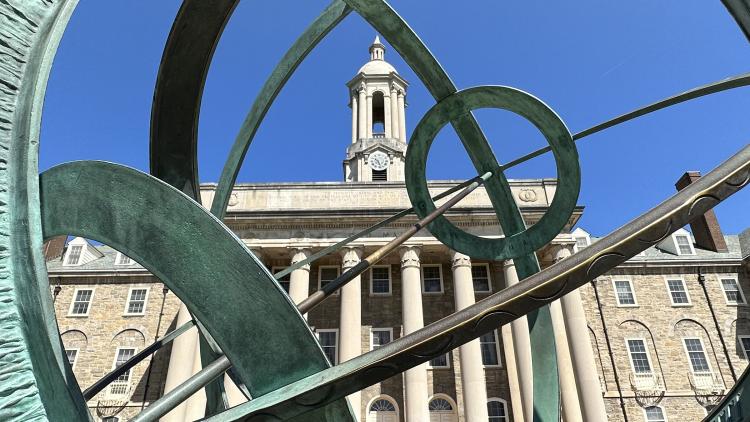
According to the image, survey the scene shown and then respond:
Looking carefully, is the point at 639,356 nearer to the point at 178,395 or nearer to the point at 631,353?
the point at 631,353

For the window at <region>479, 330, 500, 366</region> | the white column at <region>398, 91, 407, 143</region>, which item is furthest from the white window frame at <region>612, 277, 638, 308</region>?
the white column at <region>398, 91, 407, 143</region>

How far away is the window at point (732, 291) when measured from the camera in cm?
3266

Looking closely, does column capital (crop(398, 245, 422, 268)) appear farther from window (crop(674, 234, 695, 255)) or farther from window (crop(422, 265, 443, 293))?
window (crop(674, 234, 695, 255))

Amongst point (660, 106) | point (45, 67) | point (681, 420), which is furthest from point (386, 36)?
point (681, 420)

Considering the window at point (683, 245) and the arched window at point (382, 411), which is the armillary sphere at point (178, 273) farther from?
the window at point (683, 245)

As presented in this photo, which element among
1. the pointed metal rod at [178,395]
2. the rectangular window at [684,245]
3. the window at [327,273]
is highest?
the rectangular window at [684,245]

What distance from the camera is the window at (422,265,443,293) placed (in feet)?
105

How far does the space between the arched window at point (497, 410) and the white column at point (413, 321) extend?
430 cm

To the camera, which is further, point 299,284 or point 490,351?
point 490,351

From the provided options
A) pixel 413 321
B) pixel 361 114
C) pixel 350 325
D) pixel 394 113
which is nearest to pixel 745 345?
pixel 413 321

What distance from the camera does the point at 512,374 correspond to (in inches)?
1121

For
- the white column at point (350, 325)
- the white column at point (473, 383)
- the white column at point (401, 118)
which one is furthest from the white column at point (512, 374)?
the white column at point (401, 118)

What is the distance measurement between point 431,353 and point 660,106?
15.3 feet

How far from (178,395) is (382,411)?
2738 centimetres
